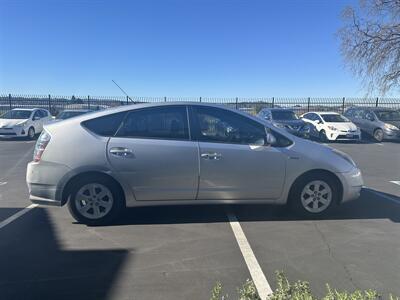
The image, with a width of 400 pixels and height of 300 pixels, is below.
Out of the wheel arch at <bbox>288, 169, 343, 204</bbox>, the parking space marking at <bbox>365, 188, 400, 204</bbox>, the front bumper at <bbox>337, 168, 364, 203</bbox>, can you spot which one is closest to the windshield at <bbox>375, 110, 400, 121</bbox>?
the parking space marking at <bbox>365, 188, 400, 204</bbox>

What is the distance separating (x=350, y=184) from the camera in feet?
18.4

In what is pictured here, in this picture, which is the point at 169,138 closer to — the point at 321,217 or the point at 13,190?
the point at 321,217

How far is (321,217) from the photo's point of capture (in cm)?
559

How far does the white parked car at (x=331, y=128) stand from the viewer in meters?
17.7

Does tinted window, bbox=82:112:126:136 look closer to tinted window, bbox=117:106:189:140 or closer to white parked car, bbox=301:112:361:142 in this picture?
tinted window, bbox=117:106:189:140

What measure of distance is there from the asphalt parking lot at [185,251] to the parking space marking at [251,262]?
0.06 meters

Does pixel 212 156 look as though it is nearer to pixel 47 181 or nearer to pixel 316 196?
pixel 316 196

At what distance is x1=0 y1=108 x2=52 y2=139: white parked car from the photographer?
59.8ft

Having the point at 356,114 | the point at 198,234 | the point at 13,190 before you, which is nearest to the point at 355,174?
the point at 198,234

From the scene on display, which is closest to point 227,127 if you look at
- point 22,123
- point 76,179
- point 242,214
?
point 242,214

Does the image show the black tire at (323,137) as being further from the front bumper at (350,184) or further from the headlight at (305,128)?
the front bumper at (350,184)

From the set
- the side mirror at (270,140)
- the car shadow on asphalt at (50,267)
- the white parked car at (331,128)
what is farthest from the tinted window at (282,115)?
the car shadow on asphalt at (50,267)

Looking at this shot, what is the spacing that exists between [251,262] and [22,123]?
56.1 feet

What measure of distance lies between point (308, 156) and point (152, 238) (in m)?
2.41
